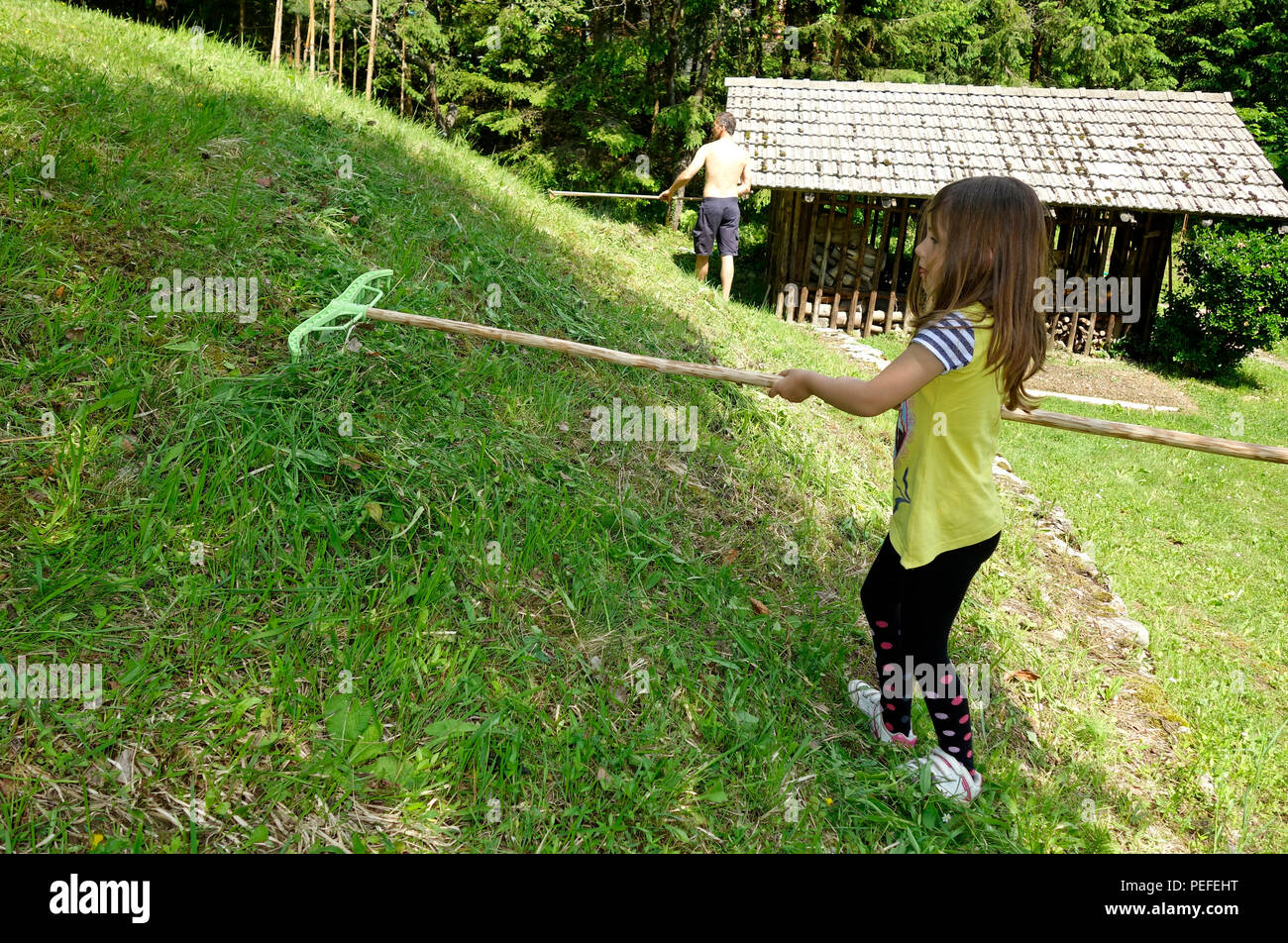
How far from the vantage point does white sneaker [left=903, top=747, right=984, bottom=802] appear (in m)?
3.17

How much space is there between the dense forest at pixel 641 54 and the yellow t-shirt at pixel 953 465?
Result: 48.0ft

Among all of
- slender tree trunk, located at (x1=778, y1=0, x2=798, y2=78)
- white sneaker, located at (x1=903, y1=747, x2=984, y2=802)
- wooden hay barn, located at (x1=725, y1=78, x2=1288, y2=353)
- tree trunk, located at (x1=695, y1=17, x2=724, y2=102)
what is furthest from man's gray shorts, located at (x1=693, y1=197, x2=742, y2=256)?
slender tree trunk, located at (x1=778, y1=0, x2=798, y2=78)

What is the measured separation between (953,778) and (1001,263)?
192 cm

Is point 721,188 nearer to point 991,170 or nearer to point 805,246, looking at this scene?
point 805,246

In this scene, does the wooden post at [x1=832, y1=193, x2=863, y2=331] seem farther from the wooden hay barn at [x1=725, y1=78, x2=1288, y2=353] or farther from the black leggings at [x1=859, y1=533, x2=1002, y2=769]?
the black leggings at [x1=859, y1=533, x2=1002, y2=769]

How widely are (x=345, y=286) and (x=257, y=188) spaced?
3.59ft

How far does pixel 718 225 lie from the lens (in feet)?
Result: 33.5

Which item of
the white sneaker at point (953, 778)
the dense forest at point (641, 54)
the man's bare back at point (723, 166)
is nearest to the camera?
the white sneaker at point (953, 778)

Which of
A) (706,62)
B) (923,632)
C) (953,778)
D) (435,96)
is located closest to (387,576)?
(923,632)

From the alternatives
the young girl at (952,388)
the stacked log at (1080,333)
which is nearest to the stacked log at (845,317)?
the stacked log at (1080,333)

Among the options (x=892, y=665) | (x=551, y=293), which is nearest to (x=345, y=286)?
(x=551, y=293)

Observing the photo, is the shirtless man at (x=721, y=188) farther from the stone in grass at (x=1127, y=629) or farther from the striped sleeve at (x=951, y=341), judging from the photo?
the striped sleeve at (x=951, y=341)

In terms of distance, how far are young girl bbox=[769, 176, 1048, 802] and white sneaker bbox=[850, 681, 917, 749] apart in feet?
1.37

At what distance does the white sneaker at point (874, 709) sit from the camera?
3.41m
